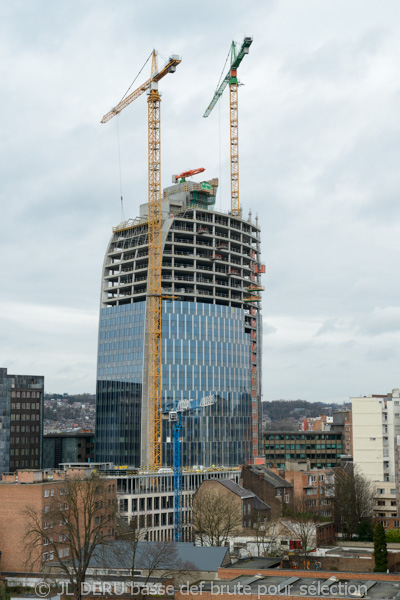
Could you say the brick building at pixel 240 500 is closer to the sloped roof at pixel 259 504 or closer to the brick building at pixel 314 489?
the sloped roof at pixel 259 504

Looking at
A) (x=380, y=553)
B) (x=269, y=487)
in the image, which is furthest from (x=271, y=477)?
(x=380, y=553)

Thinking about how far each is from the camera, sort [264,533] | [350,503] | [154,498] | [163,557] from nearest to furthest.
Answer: [163,557], [264,533], [154,498], [350,503]

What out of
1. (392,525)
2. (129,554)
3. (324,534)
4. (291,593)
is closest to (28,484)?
(129,554)

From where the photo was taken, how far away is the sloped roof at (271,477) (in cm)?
16512

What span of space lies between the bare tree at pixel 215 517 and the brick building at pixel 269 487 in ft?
51.3

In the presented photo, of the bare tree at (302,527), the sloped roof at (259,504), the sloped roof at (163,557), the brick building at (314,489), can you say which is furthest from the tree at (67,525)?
the brick building at (314,489)

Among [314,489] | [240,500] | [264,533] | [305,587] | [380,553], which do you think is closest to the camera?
[305,587]

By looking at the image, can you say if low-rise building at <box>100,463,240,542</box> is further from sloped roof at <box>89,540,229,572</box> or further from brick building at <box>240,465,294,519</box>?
sloped roof at <box>89,540,229,572</box>

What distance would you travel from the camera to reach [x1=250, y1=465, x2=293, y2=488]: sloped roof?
165m

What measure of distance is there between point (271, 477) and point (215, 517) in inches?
1190

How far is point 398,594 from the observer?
3583 inches

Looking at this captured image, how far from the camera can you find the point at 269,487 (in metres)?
163

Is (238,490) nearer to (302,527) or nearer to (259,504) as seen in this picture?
(259,504)

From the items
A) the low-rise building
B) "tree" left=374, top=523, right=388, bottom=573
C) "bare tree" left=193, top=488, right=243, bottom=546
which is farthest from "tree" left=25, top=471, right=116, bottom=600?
"tree" left=374, top=523, right=388, bottom=573
